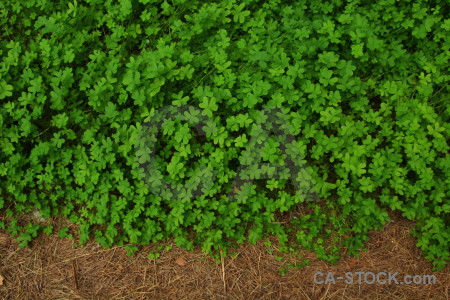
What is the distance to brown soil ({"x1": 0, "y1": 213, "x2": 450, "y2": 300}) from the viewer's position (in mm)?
3051

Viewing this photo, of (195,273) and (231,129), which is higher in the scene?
(231,129)

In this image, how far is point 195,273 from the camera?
3.14 meters

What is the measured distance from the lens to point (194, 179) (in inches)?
124

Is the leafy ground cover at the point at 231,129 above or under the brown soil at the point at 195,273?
above

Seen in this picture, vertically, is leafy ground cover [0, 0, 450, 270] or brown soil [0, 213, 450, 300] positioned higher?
leafy ground cover [0, 0, 450, 270]

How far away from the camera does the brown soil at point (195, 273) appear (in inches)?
120

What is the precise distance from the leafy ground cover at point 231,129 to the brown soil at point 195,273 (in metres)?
0.11

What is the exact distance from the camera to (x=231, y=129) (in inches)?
124

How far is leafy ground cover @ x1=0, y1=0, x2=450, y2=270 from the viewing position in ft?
10.3

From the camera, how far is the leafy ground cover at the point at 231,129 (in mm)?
3146

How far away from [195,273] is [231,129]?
3.79 ft

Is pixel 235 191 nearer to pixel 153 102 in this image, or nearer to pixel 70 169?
pixel 153 102

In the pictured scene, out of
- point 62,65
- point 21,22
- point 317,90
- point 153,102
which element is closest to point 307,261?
point 317,90

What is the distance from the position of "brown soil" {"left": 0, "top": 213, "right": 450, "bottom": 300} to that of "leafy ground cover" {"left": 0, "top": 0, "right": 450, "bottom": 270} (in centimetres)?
11
